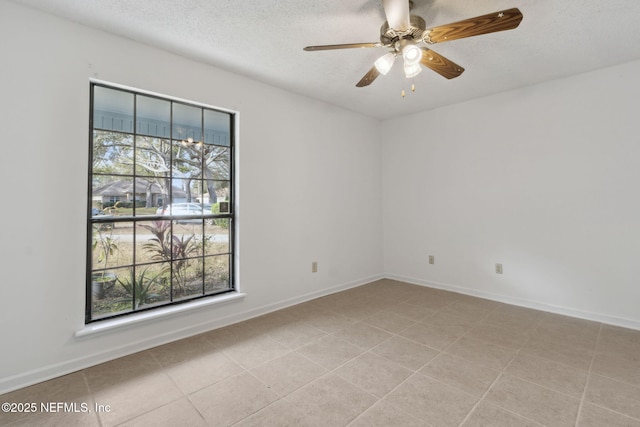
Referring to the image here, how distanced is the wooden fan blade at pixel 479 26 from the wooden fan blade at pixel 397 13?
0.18m

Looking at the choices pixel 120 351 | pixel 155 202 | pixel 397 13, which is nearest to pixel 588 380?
pixel 397 13

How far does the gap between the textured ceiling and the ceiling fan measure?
9.3 inches

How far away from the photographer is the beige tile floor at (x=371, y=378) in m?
1.64

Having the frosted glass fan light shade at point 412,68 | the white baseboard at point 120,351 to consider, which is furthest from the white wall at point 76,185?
the frosted glass fan light shade at point 412,68

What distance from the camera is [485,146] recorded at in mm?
3668

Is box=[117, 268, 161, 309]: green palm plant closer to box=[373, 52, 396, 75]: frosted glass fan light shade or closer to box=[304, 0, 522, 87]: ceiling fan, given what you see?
box=[304, 0, 522, 87]: ceiling fan

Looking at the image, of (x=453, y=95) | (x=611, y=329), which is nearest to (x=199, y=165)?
(x=453, y=95)

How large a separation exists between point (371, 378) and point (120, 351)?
1.94 m

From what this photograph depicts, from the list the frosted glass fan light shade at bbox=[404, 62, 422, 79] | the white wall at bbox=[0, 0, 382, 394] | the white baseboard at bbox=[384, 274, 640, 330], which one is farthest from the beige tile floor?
the frosted glass fan light shade at bbox=[404, 62, 422, 79]

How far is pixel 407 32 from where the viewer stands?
1867 mm

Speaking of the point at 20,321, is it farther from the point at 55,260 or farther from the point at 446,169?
the point at 446,169

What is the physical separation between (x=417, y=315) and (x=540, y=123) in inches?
100

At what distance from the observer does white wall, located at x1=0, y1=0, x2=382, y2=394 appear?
1.92 m

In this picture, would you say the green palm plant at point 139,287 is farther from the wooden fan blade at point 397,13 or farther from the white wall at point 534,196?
the white wall at point 534,196
